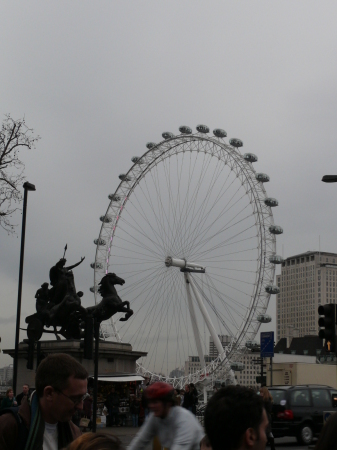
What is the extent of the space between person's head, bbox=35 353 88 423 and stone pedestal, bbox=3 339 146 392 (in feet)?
89.3

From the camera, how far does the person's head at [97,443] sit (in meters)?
2.65

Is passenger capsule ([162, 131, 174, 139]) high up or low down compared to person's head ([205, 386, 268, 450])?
up

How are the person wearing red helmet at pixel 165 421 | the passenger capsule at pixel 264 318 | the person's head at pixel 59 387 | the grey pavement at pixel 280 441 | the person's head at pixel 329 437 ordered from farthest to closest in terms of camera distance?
the passenger capsule at pixel 264 318 → the grey pavement at pixel 280 441 → the person wearing red helmet at pixel 165 421 → the person's head at pixel 59 387 → the person's head at pixel 329 437

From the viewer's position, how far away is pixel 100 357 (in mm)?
32906

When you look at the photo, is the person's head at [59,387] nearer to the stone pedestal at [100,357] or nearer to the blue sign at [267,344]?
the blue sign at [267,344]

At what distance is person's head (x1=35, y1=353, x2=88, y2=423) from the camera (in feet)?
12.5

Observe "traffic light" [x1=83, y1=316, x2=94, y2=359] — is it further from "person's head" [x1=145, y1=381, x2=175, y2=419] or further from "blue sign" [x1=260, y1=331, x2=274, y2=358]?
"person's head" [x1=145, y1=381, x2=175, y2=419]

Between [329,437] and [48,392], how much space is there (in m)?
1.55

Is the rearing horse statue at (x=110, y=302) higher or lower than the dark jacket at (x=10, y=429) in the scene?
higher

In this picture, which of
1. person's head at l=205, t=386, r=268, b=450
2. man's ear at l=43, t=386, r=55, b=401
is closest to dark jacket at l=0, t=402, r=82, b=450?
man's ear at l=43, t=386, r=55, b=401

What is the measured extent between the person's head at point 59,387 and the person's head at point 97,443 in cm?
109

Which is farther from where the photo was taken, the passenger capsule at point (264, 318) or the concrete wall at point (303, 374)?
the concrete wall at point (303, 374)

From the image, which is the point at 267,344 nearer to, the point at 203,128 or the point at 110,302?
the point at 110,302

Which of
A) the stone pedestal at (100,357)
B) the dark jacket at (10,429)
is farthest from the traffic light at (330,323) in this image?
the stone pedestal at (100,357)
